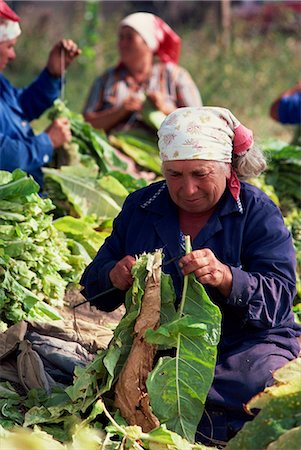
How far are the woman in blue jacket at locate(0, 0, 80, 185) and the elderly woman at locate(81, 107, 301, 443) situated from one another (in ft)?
5.70

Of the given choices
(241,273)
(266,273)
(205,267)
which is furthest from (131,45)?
(205,267)

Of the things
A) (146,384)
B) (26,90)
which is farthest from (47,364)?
(26,90)

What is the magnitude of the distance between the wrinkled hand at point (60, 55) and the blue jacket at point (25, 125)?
0.25 feet

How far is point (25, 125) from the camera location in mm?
5914

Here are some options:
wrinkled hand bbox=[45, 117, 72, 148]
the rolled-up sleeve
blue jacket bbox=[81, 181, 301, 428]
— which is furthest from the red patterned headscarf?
the rolled-up sleeve

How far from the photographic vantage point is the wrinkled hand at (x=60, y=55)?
5996mm

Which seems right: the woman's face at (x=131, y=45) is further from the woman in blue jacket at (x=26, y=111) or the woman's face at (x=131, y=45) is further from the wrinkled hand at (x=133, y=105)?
the woman in blue jacket at (x=26, y=111)

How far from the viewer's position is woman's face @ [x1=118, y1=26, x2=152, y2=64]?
7.58 meters

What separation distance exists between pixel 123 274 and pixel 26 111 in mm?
3063

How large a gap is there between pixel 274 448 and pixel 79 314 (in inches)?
82.6

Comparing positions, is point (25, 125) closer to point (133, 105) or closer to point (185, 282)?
point (133, 105)

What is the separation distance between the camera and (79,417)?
11.8ft

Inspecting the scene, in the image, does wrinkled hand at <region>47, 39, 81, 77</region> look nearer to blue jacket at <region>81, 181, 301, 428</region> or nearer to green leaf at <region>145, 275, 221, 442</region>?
blue jacket at <region>81, 181, 301, 428</region>

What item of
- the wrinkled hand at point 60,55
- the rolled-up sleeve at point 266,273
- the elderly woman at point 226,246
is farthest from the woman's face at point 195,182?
the wrinkled hand at point 60,55
